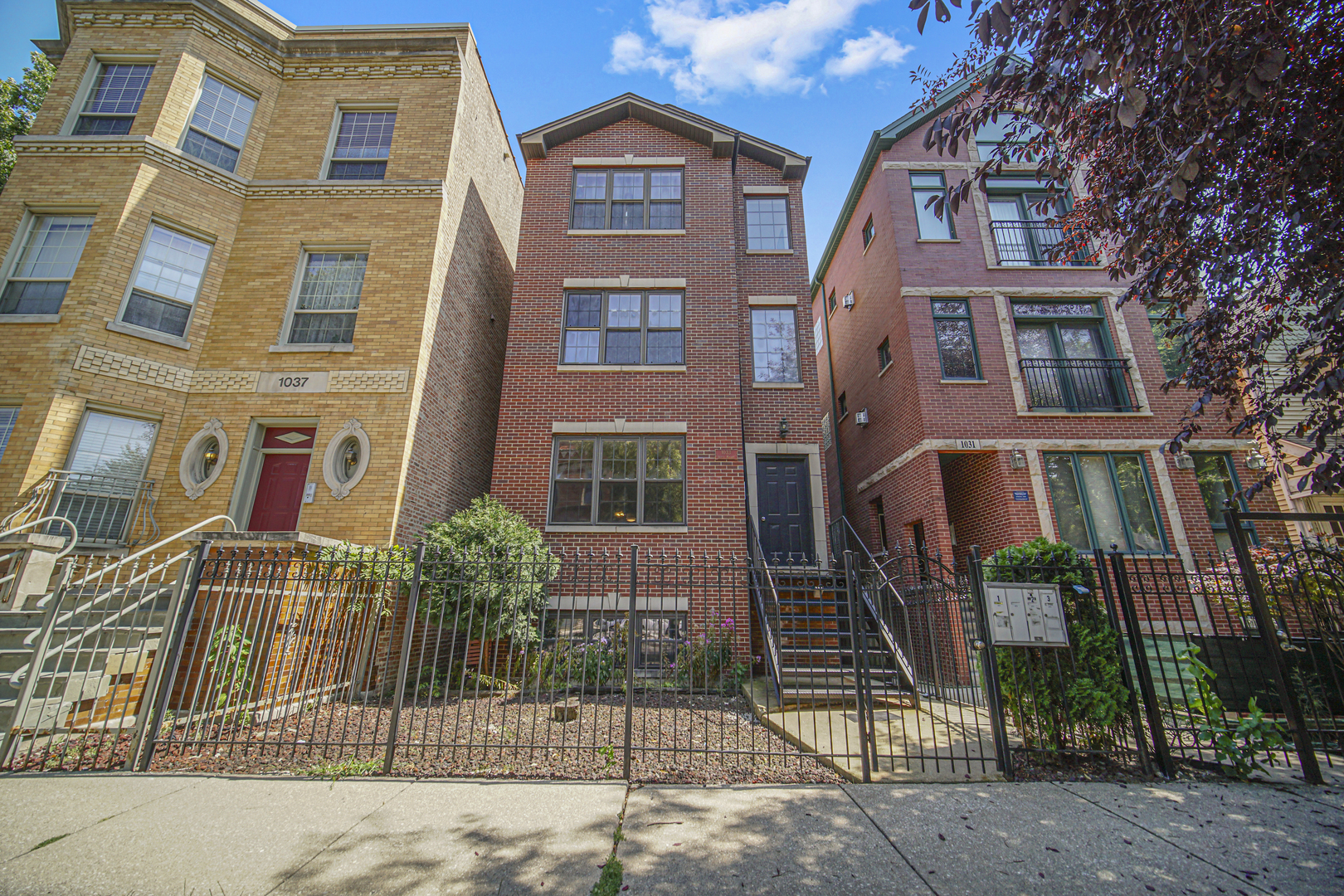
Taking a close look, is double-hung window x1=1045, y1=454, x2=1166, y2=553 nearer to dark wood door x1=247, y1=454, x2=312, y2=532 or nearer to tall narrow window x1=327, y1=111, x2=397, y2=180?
dark wood door x1=247, y1=454, x2=312, y2=532

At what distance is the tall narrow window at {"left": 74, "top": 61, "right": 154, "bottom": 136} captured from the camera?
10.4 meters

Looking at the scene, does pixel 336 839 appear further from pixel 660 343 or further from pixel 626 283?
pixel 626 283

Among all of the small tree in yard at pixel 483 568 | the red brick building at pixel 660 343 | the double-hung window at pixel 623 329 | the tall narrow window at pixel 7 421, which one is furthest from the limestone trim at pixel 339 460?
the tall narrow window at pixel 7 421

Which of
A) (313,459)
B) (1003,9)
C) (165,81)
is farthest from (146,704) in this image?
(165,81)

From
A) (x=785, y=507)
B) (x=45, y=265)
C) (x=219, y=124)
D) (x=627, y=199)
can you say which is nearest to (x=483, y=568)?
(x=785, y=507)

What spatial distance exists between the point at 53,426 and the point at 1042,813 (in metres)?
13.6

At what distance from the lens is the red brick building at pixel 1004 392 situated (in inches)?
428

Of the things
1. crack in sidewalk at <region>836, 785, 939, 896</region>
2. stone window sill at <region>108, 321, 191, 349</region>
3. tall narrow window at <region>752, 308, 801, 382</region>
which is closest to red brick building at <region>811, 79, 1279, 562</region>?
tall narrow window at <region>752, 308, 801, 382</region>

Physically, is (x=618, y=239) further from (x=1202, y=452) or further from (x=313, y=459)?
(x=1202, y=452)

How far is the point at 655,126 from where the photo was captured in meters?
13.3

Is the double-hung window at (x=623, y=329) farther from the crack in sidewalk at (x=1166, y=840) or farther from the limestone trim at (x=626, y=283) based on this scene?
the crack in sidewalk at (x=1166, y=840)

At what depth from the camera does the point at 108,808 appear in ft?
13.6

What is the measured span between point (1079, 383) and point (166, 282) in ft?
59.4

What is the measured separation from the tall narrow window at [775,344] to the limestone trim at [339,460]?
788 cm
